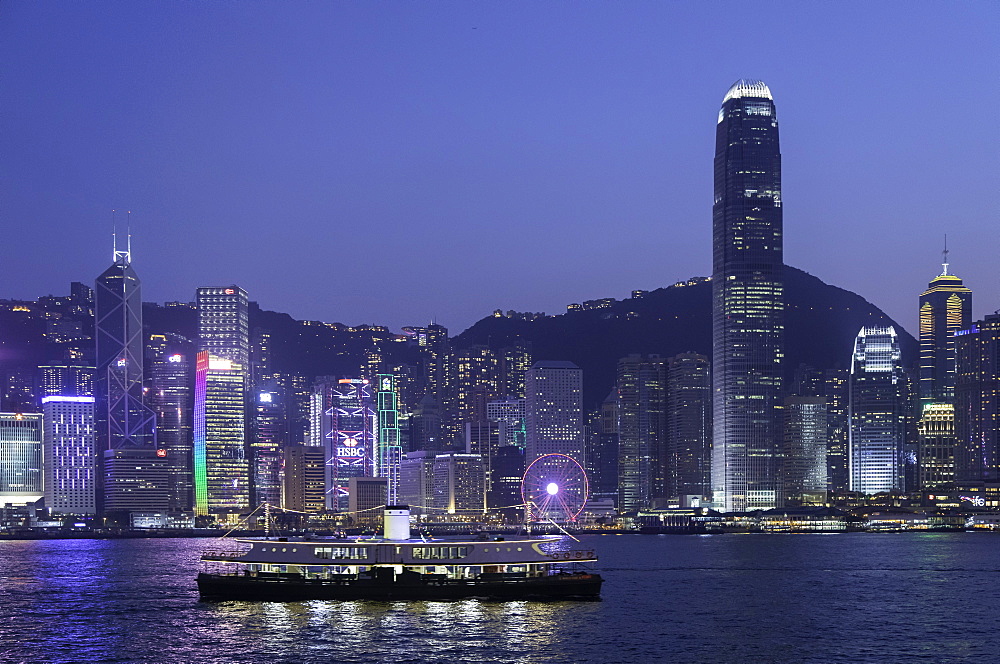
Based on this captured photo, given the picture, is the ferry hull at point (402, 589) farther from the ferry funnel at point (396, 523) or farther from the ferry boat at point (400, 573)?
the ferry funnel at point (396, 523)

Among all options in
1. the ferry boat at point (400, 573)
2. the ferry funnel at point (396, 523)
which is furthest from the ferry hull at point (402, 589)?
the ferry funnel at point (396, 523)

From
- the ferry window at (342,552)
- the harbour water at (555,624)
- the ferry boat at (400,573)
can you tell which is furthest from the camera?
the ferry window at (342,552)

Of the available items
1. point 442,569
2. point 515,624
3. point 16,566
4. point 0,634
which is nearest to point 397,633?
point 515,624

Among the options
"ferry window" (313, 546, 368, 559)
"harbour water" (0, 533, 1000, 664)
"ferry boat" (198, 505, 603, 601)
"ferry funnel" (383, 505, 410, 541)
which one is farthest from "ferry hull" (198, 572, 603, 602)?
"ferry funnel" (383, 505, 410, 541)

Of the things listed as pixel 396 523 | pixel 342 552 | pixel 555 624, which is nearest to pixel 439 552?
pixel 396 523

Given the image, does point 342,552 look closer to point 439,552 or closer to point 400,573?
point 400,573

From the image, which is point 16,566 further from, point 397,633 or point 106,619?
point 397,633

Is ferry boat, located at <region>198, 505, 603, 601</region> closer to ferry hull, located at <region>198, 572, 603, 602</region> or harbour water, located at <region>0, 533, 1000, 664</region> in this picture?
ferry hull, located at <region>198, 572, 603, 602</region>
